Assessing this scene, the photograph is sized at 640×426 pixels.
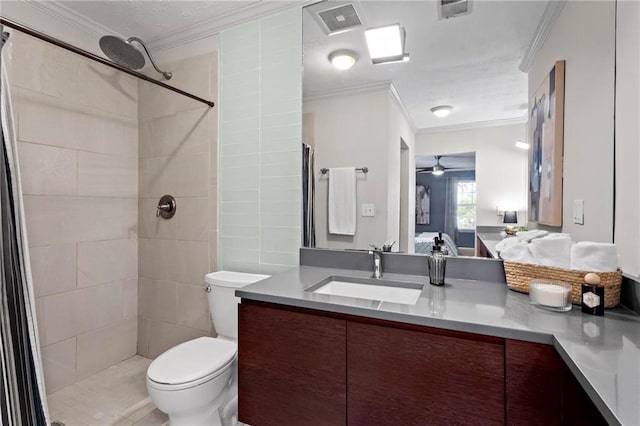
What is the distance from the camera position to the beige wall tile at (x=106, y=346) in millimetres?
2080

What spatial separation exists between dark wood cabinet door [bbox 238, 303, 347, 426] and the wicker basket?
2.32ft

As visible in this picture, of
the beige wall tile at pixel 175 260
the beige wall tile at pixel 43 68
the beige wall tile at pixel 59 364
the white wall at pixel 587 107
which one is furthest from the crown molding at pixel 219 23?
the beige wall tile at pixel 59 364

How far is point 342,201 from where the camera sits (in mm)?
1764

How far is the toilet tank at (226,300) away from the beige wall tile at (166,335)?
1.44ft

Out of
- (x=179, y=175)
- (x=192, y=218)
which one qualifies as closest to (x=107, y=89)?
(x=179, y=175)

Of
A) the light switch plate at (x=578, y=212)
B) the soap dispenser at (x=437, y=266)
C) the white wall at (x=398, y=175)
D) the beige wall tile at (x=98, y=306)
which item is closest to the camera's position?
the light switch plate at (x=578, y=212)

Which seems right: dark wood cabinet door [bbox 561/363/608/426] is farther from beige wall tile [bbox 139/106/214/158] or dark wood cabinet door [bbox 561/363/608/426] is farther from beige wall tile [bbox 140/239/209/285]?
beige wall tile [bbox 139/106/214/158]

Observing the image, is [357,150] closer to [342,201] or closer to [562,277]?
[342,201]

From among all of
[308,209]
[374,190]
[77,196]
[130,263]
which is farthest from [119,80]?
[374,190]

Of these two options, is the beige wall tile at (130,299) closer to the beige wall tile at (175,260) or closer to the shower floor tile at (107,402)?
the beige wall tile at (175,260)

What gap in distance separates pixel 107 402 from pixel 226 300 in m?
0.98

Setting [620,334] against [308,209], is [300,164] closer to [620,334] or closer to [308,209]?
[308,209]

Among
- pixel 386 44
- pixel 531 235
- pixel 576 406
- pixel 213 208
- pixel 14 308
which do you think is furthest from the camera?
pixel 213 208

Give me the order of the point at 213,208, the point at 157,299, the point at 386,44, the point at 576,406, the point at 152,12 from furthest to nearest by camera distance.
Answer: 1. the point at 157,299
2. the point at 213,208
3. the point at 152,12
4. the point at 386,44
5. the point at 576,406
